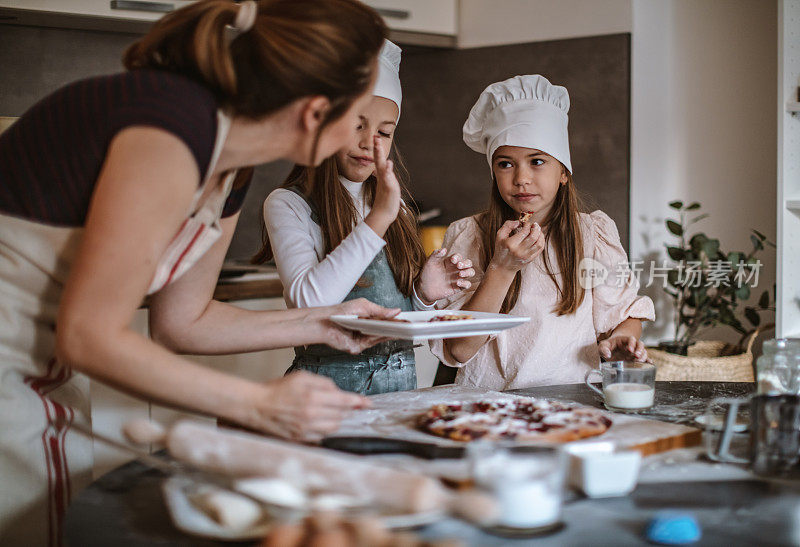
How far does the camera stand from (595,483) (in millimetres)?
910

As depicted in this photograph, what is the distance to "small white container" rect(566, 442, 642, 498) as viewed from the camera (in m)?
0.91

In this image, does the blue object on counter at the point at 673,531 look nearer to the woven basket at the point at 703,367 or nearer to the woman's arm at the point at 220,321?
the woman's arm at the point at 220,321

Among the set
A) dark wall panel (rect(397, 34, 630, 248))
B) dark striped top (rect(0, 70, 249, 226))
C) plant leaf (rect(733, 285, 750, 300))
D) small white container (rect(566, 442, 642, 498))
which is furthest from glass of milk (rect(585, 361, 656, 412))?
plant leaf (rect(733, 285, 750, 300))

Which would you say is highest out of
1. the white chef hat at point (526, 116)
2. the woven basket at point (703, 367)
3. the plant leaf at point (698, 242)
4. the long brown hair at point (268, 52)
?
the white chef hat at point (526, 116)

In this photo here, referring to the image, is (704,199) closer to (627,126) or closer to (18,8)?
(627,126)

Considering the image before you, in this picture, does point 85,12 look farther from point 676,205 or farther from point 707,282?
point 707,282

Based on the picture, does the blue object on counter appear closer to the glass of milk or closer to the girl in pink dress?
the glass of milk

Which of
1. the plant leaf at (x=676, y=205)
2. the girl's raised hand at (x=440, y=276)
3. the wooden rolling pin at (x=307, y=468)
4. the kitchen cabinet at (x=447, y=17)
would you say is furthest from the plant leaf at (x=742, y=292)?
the wooden rolling pin at (x=307, y=468)

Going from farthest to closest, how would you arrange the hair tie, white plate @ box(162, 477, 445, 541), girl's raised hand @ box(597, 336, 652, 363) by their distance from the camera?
girl's raised hand @ box(597, 336, 652, 363) → the hair tie → white plate @ box(162, 477, 445, 541)

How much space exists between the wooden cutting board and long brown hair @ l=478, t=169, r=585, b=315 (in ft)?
1.75

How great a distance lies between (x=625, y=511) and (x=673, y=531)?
10 centimetres

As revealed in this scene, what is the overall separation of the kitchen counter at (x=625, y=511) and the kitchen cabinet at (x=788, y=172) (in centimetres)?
180

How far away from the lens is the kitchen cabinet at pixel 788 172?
2.60 m

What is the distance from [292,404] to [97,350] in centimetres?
22
